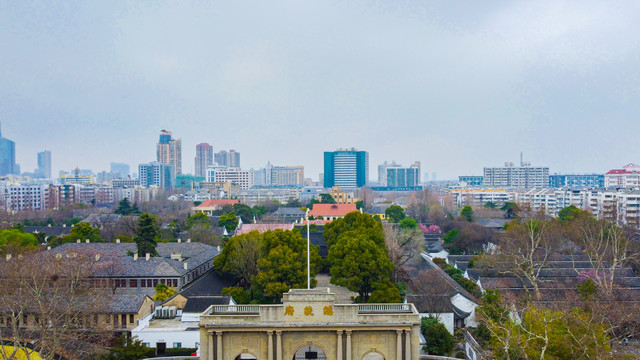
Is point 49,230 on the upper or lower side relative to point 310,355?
upper

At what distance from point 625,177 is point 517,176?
1910 inches

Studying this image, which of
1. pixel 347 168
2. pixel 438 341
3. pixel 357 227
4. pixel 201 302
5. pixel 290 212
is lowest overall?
pixel 438 341

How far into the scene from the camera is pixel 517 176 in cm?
→ 16712

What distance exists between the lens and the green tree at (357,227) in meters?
38.6

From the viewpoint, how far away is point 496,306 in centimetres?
2475

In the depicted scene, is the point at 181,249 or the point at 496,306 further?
the point at 181,249

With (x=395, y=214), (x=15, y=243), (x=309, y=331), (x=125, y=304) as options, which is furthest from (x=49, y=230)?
(x=309, y=331)

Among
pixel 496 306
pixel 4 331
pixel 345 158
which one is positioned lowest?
pixel 4 331

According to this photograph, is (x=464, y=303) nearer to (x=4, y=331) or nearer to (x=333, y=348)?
(x=333, y=348)

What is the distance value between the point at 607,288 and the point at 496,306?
8347 mm

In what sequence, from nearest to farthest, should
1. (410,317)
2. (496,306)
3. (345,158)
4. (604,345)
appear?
(604,345), (410,317), (496,306), (345,158)

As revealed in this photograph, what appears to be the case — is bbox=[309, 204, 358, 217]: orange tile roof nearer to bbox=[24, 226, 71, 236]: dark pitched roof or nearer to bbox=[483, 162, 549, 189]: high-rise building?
bbox=[24, 226, 71, 236]: dark pitched roof

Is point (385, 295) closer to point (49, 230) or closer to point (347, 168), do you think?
point (49, 230)

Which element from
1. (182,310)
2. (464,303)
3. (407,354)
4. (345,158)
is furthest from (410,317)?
(345,158)
